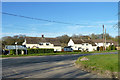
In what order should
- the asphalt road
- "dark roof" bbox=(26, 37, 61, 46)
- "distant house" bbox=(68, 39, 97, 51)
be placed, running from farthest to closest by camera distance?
1. "distant house" bbox=(68, 39, 97, 51)
2. "dark roof" bbox=(26, 37, 61, 46)
3. the asphalt road

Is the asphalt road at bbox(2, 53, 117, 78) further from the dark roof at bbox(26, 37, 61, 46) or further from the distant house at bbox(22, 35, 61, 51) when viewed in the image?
the dark roof at bbox(26, 37, 61, 46)

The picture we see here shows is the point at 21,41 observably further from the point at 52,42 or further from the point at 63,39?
the point at 63,39

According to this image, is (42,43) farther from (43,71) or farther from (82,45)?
(43,71)

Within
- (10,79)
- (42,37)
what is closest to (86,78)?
(10,79)

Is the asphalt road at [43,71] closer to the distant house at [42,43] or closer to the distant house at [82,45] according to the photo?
the distant house at [42,43]

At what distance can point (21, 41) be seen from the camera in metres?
79.4

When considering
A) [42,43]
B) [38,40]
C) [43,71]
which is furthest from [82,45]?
[43,71]

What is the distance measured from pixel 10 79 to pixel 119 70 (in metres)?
6.96

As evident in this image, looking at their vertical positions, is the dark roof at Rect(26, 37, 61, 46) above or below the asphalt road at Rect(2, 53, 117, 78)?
above

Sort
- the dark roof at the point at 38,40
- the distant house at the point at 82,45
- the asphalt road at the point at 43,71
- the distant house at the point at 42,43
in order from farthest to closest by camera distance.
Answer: the distant house at the point at 82,45, the dark roof at the point at 38,40, the distant house at the point at 42,43, the asphalt road at the point at 43,71

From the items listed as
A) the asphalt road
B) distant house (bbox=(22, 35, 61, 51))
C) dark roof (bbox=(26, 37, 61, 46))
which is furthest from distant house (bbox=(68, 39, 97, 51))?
the asphalt road

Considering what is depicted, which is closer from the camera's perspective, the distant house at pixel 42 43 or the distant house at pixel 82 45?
the distant house at pixel 42 43

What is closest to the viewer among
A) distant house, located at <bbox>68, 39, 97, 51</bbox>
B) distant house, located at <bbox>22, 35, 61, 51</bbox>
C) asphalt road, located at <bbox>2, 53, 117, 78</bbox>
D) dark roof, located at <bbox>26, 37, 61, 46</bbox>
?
asphalt road, located at <bbox>2, 53, 117, 78</bbox>

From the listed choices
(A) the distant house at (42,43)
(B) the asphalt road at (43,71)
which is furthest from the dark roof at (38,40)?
(B) the asphalt road at (43,71)
